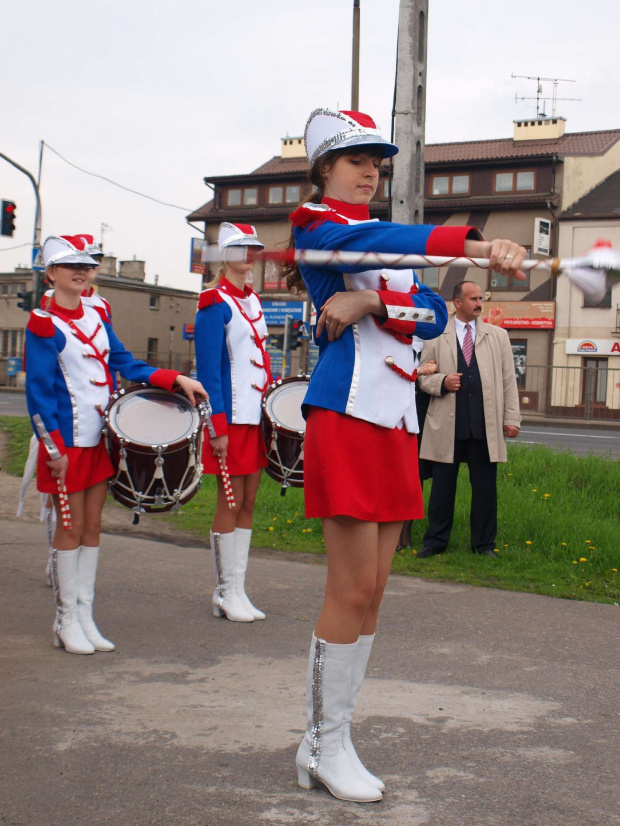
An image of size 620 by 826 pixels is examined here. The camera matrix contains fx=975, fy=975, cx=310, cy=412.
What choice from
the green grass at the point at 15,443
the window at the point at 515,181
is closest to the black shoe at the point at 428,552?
the green grass at the point at 15,443

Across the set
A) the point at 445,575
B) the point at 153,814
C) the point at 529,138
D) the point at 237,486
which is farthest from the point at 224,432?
the point at 529,138

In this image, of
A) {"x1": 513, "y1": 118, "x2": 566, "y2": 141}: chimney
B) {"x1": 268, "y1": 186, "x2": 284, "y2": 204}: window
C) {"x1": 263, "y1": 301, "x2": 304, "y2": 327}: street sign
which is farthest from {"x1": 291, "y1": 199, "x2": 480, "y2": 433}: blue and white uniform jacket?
{"x1": 268, "y1": 186, "x2": 284, "y2": 204}: window

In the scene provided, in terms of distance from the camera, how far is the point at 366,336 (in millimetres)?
3256

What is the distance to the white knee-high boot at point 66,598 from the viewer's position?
5.01 m

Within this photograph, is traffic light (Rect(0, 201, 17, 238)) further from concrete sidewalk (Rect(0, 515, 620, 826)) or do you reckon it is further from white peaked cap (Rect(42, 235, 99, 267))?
white peaked cap (Rect(42, 235, 99, 267))

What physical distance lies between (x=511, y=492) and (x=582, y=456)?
6.17ft

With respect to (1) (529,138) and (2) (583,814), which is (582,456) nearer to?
(2) (583,814)

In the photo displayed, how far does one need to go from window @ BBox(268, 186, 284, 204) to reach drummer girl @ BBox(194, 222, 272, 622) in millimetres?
41581

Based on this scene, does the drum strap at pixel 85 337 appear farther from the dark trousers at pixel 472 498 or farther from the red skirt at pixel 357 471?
the dark trousers at pixel 472 498

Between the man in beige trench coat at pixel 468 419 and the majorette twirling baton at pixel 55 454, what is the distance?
355cm

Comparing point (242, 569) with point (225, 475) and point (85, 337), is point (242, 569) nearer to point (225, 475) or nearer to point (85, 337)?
point (225, 475)

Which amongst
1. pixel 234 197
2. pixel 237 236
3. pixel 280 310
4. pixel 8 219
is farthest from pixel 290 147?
pixel 237 236

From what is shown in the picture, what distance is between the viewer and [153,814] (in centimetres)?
304

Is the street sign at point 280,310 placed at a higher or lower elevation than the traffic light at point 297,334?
higher
